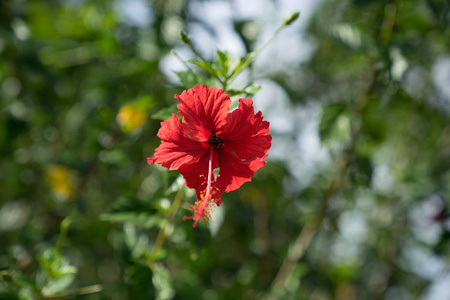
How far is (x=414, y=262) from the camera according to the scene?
2.52 m

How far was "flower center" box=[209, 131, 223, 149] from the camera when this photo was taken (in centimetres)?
99

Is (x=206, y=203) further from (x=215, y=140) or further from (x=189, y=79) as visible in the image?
(x=189, y=79)

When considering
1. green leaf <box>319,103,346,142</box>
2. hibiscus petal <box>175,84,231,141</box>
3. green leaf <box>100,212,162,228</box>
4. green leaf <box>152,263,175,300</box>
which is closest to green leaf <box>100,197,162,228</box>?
green leaf <box>100,212,162,228</box>

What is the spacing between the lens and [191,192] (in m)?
1.09

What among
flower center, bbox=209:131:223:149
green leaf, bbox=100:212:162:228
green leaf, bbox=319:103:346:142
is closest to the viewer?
flower center, bbox=209:131:223:149

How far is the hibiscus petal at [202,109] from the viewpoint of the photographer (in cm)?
88

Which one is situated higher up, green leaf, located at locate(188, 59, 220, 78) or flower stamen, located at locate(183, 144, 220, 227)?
green leaf, located at locate(188, 59, 220, 78)

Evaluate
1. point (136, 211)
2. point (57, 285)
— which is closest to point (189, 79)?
point (136, 211)

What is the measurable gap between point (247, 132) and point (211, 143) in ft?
0.39

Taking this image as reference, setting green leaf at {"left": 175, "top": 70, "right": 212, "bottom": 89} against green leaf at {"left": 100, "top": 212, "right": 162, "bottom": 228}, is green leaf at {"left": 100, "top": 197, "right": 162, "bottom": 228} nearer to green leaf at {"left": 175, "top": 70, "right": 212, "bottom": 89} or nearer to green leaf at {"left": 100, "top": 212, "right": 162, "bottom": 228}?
green leaf at {"left": 100, "top": 212, "right": 162, "bottom": 228}

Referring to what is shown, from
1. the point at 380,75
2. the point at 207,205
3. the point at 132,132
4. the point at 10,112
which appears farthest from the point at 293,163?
the point at 10,112

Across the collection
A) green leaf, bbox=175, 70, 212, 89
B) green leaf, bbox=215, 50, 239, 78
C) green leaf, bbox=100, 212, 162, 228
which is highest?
green leaf, bbox=215, 50, 239, 78

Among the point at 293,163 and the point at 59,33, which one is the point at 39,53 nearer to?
the point at 59,33

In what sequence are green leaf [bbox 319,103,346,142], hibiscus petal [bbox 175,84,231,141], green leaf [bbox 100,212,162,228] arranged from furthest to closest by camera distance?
green leaf [bbox 319,103,346,142]
green leaf [bbox 100,212,162,228]
hibiscus petal [bbox 175,84,231,141]
